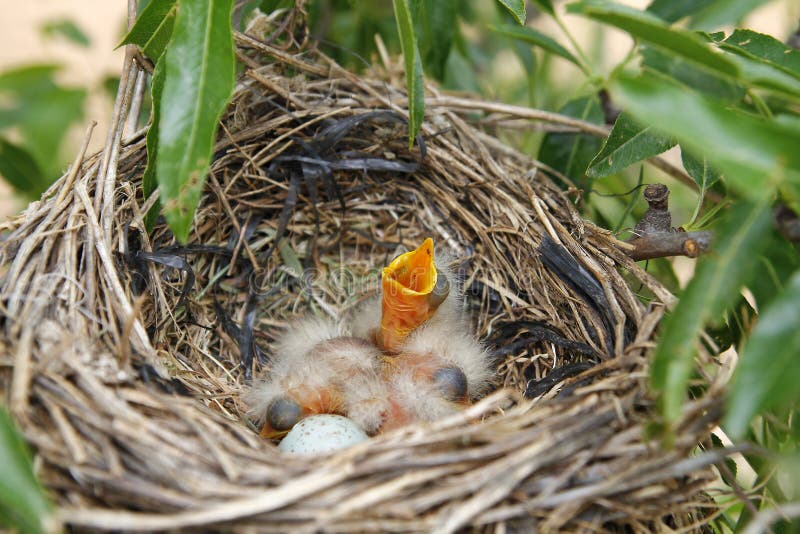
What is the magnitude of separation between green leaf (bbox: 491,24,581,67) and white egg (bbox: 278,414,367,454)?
3.07 feet

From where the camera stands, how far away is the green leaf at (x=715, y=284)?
873 millimetres

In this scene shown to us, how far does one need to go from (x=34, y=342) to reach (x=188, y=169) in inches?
14.0

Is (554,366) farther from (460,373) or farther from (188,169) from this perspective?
(188,169)

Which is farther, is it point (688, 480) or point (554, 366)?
point (554, 366)

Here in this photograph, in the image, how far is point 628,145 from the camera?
1382mm

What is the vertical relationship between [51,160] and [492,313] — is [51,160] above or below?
above

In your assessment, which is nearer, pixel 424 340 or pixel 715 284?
pixel 715 284

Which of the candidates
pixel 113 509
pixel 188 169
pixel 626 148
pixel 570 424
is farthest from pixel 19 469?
pixel 626 148

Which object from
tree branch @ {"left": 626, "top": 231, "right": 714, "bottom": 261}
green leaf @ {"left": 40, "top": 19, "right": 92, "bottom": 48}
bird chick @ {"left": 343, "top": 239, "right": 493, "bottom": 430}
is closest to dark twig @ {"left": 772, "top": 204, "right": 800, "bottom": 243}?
tree branch @ {"left": 626, "top": 231, "right": 714, "bottom": 261}

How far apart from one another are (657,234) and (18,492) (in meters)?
1.13

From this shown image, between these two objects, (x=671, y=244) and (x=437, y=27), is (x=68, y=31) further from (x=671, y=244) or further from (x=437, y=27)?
(x=671, y=244)

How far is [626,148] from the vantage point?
4.54ft

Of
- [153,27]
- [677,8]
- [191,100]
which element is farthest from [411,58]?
[677,8]

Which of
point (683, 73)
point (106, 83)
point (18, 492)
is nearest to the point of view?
point (18, 492)
